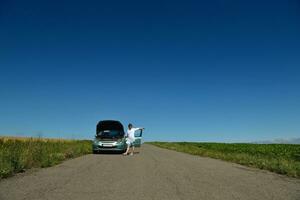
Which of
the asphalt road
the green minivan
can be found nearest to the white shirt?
the green minivan

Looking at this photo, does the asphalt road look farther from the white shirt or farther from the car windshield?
the car windshield

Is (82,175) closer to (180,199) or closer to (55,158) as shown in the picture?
(180,199)

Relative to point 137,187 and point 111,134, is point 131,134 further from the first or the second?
point 137,187

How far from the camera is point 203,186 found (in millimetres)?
8453

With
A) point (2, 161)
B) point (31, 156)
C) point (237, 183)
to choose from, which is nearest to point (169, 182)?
point (237, 183)

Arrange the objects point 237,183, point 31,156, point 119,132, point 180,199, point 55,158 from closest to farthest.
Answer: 1. point 180,199
2. point 237,183
3. point 31,156
4. point 55,158
5. point 119,132

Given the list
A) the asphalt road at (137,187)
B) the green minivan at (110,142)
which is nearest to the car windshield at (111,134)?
the green minivan at (110,142)

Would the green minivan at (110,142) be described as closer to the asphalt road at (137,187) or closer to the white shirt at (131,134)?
the white shirt at (131,134)

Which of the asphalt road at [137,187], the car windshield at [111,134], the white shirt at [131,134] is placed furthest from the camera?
the car windshield at [111,134]

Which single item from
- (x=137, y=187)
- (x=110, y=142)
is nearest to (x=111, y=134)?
(x=110, y=142)

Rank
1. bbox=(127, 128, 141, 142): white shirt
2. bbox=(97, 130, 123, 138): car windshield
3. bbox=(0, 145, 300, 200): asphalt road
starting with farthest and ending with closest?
bbox=(97, 130, 123, 138): car windshield → bbox=(127, 128, 141, 142): white shirt → bbox=(0, 145, 300, 200): asphalt road

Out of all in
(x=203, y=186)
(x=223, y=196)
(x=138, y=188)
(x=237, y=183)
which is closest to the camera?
(x=223, y=196)

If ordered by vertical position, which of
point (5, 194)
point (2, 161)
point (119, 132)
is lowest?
point (5, 194)

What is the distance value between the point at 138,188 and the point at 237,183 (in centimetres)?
273
